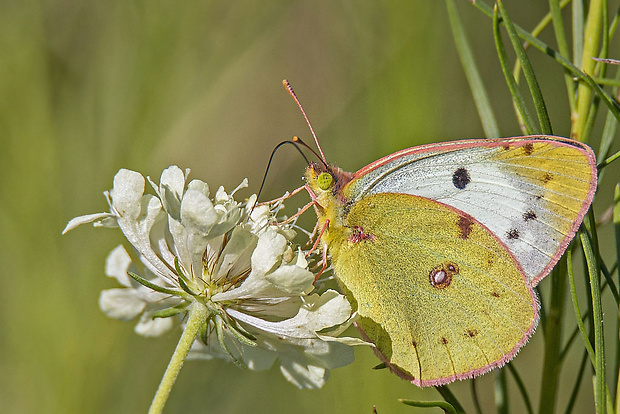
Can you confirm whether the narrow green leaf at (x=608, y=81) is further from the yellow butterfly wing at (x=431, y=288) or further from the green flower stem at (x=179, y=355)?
the green flower stem at (x=179, y=355)

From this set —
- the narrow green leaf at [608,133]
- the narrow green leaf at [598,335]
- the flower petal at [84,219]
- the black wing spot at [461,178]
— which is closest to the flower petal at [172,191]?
the flower petal at [84,219]

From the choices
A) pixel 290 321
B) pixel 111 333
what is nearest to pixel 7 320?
pixel 111 333

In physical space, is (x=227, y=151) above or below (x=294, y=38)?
below

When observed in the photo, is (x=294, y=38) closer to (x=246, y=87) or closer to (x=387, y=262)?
(x=246, y=87)

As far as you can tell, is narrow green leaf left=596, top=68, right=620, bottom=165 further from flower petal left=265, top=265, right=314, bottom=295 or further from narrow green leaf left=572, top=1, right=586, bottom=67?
flower petal left=265, top=265, right=314, bottom=295

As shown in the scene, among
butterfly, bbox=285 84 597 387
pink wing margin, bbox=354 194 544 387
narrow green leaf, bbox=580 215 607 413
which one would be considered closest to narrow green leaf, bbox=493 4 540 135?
butterfly, bbox=285 84 597 387

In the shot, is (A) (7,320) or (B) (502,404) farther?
(A) (7,320)

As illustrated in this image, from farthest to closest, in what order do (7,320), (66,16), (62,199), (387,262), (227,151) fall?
(227,151) < (66,16) < (62,199) < (7,320) < (387,262)

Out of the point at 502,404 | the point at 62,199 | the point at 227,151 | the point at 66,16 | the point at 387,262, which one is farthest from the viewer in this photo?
the point at 227,151

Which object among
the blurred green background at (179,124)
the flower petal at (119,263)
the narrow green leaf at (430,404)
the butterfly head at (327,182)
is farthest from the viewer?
the blurred green background at (179,124)
